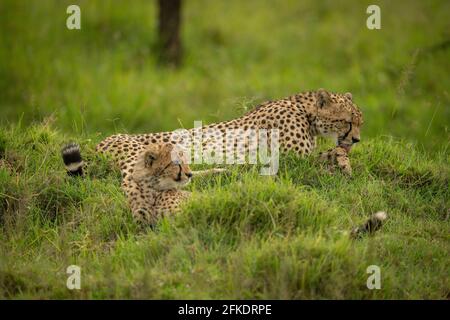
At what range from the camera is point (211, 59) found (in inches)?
558

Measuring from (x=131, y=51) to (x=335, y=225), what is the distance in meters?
8.36

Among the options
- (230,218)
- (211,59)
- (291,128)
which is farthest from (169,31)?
(230,218)

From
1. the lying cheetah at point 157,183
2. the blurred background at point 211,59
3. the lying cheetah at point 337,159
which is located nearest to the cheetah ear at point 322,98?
the lying cheetah at point 337,159

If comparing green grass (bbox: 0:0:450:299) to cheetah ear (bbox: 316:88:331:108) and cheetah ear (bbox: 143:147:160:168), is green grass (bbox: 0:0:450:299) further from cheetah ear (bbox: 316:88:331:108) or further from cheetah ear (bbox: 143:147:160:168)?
cheetah ear (bbox: 316:88:331:108)

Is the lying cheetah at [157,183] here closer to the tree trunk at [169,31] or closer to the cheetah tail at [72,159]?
the cheetah tail at [72,159]

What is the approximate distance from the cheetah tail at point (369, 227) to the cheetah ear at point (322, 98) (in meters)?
1.69

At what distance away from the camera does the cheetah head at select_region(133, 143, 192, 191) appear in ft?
21.4

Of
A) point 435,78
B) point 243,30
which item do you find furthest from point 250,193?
point 243,30

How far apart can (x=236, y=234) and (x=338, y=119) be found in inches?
74.8

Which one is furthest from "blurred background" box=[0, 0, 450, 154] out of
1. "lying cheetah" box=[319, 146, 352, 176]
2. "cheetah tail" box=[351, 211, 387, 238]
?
"cheetah tail" box=[351, 211, 387, 238]

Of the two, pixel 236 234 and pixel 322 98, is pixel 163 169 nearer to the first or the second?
pixel 236 234

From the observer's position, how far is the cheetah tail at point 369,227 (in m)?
6.09

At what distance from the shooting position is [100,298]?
5.59 meters

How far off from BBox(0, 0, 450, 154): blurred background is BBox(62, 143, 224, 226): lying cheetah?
4760mm
